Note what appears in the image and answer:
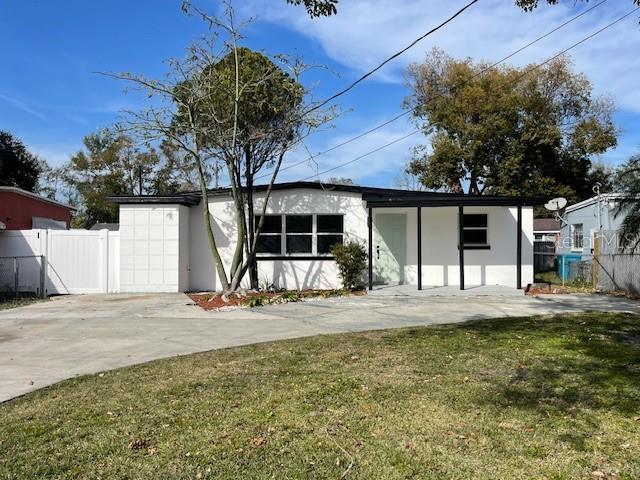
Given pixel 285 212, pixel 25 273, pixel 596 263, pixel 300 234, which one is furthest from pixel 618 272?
pixel 25 273

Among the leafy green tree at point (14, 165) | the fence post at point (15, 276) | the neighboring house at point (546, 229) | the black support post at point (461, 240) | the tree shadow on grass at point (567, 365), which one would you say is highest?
the leafy green tree at point (14, 165)

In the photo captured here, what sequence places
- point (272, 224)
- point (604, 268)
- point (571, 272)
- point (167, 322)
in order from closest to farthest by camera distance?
point (167, 322)
point (604, 268)
point (272, 224)
point (571, 272)

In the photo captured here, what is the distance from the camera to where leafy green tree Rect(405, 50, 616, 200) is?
3138 centimetres

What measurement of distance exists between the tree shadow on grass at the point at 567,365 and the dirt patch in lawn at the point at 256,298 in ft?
18.2

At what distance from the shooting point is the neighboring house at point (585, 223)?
62.7 ft

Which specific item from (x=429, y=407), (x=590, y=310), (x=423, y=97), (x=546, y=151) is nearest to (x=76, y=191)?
(x=423, y=97)

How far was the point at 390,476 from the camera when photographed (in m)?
3.44

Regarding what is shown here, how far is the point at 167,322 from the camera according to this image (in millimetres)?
10617

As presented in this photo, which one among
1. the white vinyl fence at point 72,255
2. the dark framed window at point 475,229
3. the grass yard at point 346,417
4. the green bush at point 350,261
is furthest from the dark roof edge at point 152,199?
the grass yard at point 346,417

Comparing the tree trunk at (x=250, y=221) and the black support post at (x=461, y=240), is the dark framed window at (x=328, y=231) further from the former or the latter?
the black support post at (x=461, y=240)

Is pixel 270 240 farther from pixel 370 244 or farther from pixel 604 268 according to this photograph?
pixel 604 268

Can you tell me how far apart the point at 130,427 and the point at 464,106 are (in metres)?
30.5

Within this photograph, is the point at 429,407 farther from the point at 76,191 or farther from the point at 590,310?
the point at 76,191

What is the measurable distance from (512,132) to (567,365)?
27.8 meters
